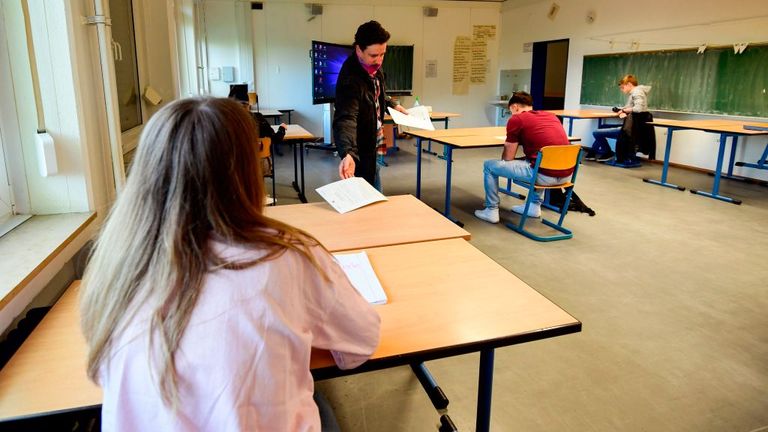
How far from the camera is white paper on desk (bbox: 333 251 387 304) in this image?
131 cm

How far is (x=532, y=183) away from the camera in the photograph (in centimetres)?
388

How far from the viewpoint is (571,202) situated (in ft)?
15.5

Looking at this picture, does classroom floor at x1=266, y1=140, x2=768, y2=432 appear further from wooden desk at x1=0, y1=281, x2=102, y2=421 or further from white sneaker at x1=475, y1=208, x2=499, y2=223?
wooden desk at x1=0, y1=281, x2=102, y2=421

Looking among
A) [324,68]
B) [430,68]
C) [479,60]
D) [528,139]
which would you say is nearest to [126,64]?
[528,139]

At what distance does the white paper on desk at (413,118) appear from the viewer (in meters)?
3.02

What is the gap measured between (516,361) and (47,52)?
207 cm

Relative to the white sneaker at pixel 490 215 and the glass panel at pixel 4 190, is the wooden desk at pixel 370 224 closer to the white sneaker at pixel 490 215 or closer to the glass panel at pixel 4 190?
the glass panel at pixel 4 190

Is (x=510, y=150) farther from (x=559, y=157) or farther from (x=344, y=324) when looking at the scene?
(x=344, y=324)

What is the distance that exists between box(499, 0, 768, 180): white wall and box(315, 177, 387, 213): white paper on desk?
562 cm

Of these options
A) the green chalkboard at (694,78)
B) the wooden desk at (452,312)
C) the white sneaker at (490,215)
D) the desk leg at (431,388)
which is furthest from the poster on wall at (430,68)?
the wooden desk at (452,312)

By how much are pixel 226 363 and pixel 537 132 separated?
11.7 ft

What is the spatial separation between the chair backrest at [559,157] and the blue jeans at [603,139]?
369cm

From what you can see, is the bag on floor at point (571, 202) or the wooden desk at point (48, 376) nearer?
the wooden desk at point (48, 376)

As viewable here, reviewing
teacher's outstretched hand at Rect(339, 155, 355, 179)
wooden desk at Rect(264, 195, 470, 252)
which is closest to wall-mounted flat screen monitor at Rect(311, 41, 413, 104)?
teacher's outstretched hand at Rect(339, 155, 355, 179)
